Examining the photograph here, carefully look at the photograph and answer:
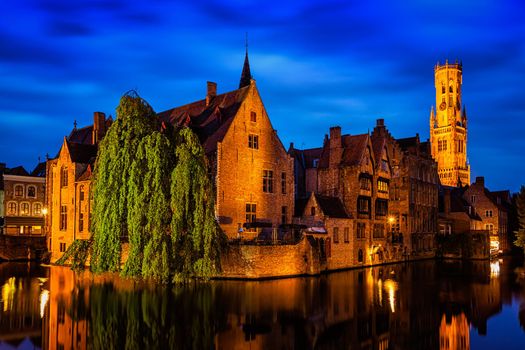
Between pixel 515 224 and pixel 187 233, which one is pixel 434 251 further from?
pixel 187 233

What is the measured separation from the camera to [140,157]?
3114 centimetres

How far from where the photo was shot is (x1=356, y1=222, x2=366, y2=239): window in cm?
5386

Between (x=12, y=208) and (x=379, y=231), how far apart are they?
45.4 m

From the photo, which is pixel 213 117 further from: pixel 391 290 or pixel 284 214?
pixel 391 290

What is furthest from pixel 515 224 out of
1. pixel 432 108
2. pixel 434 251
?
pixel 432 108

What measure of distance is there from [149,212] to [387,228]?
36.3 m

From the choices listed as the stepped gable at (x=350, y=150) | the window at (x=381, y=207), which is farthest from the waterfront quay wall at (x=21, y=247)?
the window at (x=381, y=207)

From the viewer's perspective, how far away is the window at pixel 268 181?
159ft

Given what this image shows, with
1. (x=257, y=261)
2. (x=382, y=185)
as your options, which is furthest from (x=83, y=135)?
(x=382, y=185)

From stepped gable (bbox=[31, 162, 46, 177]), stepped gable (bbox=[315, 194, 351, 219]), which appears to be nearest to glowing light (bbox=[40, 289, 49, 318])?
stepped gable (bbox=[315, 194, 351, 219])

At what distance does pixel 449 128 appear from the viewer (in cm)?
16688

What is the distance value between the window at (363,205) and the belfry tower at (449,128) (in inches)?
4305

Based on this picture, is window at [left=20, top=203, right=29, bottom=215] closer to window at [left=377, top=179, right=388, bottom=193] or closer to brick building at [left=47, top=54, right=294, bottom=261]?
brick building at [left=47, top=54, right=294, bottom=261]

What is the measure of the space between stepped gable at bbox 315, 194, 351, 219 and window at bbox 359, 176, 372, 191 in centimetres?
303
